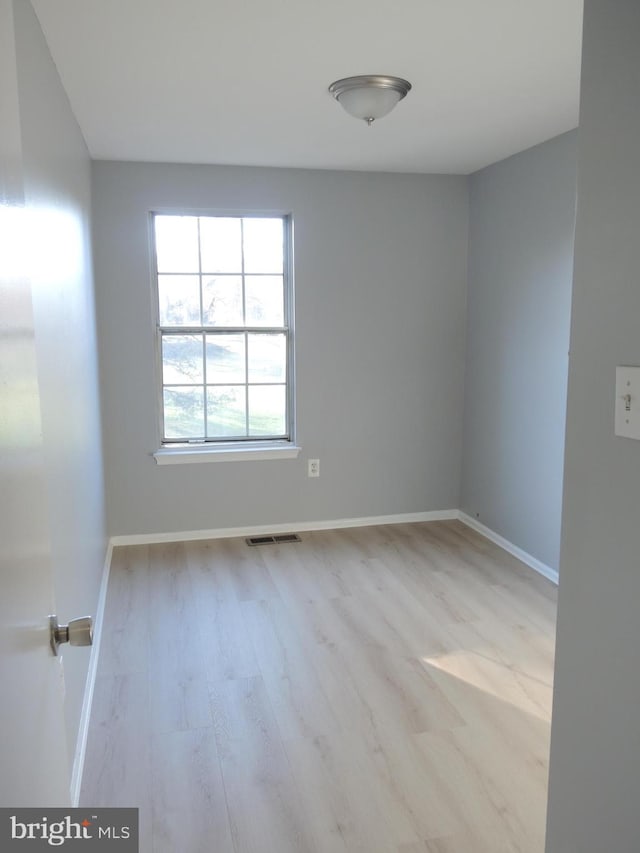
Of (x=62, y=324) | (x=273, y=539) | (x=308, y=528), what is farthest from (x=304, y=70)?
(x=308, y=528)

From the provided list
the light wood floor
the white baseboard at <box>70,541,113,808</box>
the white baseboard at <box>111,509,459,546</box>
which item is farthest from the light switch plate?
the white baseboard at <box>111,509,459,546</box>

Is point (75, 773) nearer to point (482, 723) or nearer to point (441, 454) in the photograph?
point (482, 723)

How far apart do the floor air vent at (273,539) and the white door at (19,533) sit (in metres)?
3.33

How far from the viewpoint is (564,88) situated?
2.85 meters

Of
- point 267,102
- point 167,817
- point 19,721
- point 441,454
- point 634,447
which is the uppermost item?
point 267,102

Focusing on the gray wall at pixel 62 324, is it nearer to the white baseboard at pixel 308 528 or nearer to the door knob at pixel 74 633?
the white baseboard at pixel 308 528

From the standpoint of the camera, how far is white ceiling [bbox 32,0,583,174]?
7.04ft

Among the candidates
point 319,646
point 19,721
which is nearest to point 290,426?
point 319,646

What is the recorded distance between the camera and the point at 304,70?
2.62 metres

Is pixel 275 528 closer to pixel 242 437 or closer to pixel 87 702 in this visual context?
pixel 242 437

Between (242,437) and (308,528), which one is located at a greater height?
(242,437)

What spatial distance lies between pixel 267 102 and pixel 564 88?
125 cm

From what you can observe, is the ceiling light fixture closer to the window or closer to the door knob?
the window

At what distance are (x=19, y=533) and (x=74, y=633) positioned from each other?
276 mm
